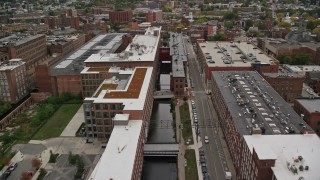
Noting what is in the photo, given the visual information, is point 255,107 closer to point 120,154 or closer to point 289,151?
point 289,151

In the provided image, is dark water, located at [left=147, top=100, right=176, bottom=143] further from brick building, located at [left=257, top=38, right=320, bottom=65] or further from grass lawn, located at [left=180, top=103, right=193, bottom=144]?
brick building, located at [left=257, top=38, right=320, bottom=65]

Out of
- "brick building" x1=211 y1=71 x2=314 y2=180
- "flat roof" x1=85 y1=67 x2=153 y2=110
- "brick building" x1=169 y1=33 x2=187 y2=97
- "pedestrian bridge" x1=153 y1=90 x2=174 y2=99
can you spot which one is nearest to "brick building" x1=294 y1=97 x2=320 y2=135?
"brick building" x1=211 y1=71 x2=314 y2=180

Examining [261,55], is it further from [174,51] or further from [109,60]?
[109,60]

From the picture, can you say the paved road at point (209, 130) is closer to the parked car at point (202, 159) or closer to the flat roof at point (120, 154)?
the parked car at point (202, 159)

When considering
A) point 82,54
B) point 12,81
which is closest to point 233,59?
point 82,54

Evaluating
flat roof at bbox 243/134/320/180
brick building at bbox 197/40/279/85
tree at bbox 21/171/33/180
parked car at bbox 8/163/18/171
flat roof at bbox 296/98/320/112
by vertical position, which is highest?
brick building at bbox 197/40/279/85

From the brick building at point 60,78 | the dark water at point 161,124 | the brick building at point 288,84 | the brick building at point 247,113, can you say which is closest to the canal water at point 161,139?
the dark water at point 161,124

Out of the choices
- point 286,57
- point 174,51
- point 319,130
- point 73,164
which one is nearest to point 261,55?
point 286,57
